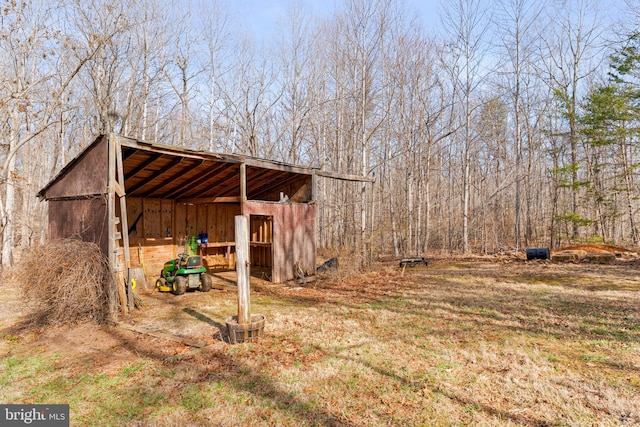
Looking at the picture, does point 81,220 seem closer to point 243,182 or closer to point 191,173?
point 191,173

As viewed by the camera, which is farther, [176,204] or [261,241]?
[261,241]

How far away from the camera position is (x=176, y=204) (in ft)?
36.4

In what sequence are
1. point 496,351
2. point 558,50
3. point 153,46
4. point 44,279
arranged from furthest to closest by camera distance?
point 558,50 < point 153,46 < point 44,279 < point 496,351

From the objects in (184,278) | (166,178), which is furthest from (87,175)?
(184,278)

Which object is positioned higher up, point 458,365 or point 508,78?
point 508,78

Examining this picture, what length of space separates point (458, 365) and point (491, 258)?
11051 mm

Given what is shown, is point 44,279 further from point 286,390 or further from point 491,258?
point 491,258

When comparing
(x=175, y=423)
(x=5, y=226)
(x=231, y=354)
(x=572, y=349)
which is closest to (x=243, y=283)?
(x=231, y=354)

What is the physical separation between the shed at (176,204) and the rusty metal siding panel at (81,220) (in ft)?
0.07

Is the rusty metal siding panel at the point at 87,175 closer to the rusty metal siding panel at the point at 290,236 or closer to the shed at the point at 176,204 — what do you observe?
the shed at the point at 176,204

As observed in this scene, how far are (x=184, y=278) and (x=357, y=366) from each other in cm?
569

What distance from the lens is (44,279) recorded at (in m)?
5.67

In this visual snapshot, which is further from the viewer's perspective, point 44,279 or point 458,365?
point 44,279

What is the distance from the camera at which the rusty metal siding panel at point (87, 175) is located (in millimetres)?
6500
